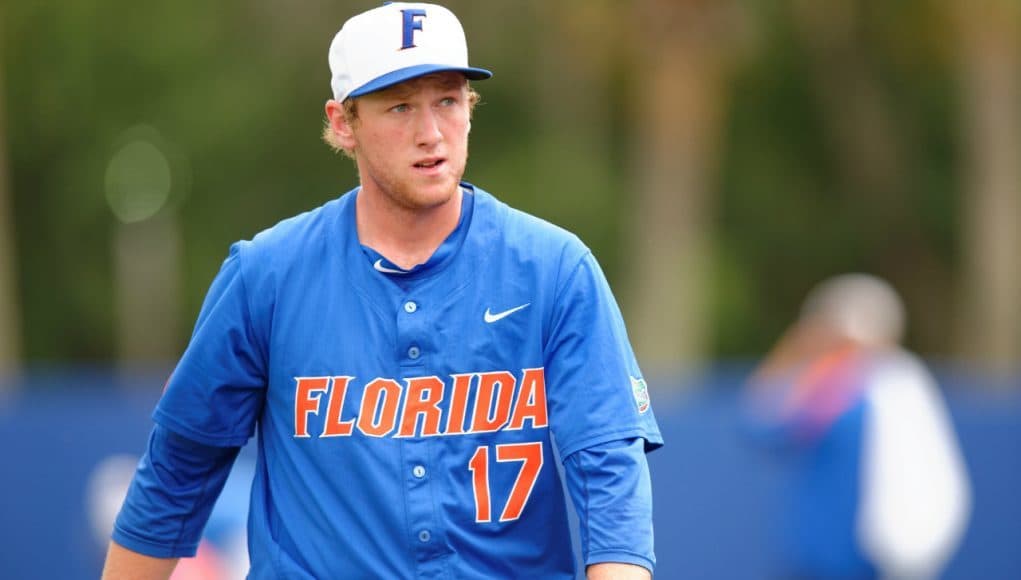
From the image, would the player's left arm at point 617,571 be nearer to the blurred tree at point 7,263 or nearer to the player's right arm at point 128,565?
the player's right arm at point 128,565

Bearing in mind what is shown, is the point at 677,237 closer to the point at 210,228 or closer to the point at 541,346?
the point at 210,228

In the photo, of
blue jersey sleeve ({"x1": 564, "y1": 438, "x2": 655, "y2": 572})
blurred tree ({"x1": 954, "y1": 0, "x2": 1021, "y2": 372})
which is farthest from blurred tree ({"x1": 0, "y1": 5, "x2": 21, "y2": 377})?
blue jersey sleeve ({"x1": 564, "y1": 438, "x2": 655, "y2": 572})

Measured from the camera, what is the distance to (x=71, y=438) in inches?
472

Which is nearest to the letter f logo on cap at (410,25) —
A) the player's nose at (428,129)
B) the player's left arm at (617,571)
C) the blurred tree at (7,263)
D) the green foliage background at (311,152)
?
the player's nose at (428,129)

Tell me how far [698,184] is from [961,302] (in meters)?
7.02

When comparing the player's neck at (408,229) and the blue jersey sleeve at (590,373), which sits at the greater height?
the player's neck at (408,229)

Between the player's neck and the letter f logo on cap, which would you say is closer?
the letter f logo on cap

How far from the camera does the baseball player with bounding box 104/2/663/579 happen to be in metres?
3.99

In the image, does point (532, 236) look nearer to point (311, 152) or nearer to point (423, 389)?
point (423, 389)

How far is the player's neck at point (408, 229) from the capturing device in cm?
414

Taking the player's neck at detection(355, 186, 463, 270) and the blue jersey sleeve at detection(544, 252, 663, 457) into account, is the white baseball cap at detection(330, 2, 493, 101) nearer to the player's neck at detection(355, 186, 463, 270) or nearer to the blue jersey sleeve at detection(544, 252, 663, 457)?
the player's neck at detection(355, 186, 463, 270)

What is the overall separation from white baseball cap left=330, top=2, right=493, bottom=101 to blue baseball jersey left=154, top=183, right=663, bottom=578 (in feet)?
1.33

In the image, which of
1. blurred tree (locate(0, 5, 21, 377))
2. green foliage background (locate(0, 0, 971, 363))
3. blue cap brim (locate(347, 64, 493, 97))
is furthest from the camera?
green foliage background (locate(0, 0, 971, 363))

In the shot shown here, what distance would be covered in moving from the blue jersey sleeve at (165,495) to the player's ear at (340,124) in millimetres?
838
